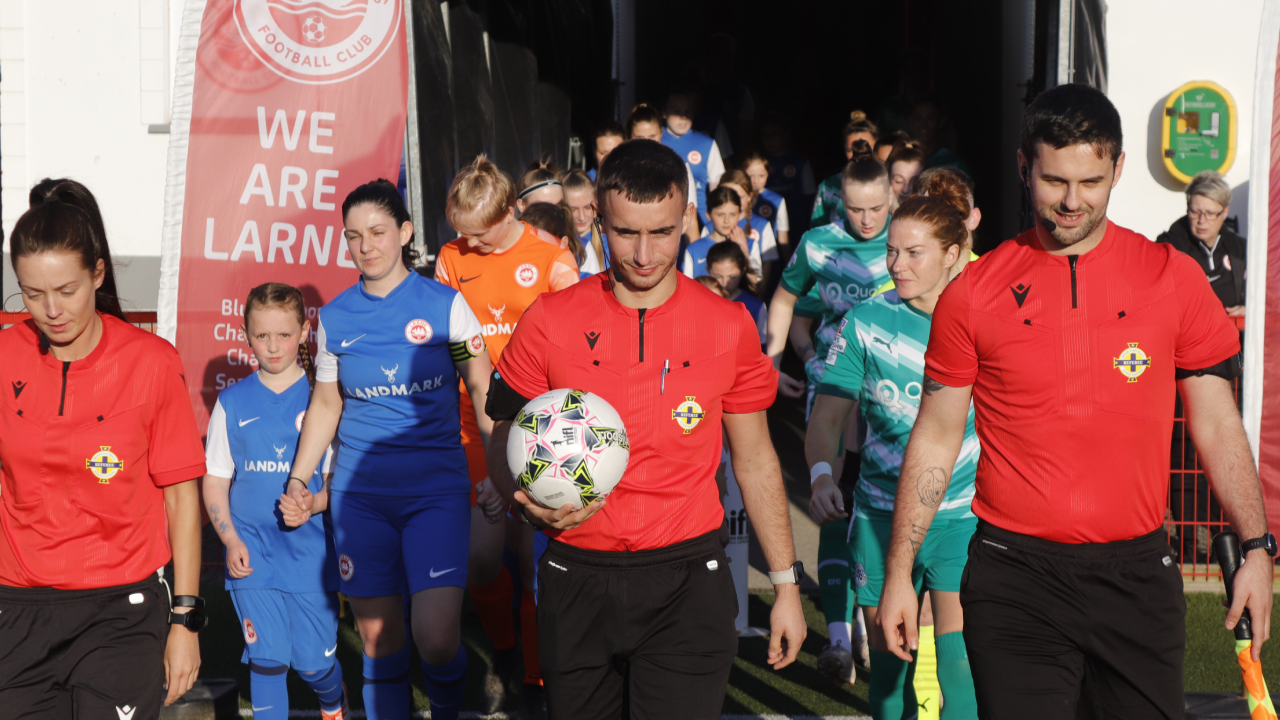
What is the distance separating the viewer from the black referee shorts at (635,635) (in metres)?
3.35

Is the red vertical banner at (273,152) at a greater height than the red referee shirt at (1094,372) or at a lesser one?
greater

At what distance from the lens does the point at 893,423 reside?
474 centimetres

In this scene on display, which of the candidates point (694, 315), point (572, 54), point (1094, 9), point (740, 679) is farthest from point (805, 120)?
point (694, 315)

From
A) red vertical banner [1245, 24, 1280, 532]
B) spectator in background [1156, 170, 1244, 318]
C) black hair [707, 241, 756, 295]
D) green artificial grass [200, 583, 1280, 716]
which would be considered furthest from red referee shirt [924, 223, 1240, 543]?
spectator in background [1156, 170, 1244, 318]

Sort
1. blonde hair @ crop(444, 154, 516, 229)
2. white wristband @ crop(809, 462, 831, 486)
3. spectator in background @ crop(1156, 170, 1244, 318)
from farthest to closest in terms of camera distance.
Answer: spectator in background @ crop(1156, 170, 1244, 318), blonde hair @ crop(444, 154, 516, 229), white wristband @ crop(809, 462, 831, 486)

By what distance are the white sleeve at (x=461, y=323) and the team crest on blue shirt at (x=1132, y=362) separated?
2725mm

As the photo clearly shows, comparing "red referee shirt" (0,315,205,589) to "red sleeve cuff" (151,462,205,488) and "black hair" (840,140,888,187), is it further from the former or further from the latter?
"black hair" (840,140,888,187)

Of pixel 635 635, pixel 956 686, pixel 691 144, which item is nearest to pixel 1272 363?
pixel 956 686

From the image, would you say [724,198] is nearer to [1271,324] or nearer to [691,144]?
[691,144]

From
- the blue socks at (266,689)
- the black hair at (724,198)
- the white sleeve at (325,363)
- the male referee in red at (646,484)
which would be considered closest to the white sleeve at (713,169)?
the black hair at (724,198)

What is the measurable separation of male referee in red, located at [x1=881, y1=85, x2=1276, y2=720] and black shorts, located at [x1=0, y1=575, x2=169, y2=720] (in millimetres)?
2264

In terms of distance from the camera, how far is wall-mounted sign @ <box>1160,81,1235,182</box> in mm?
9492

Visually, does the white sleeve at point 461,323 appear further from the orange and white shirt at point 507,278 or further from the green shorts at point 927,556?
the green shorts at point 927,556

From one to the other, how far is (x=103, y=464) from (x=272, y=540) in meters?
1.70
